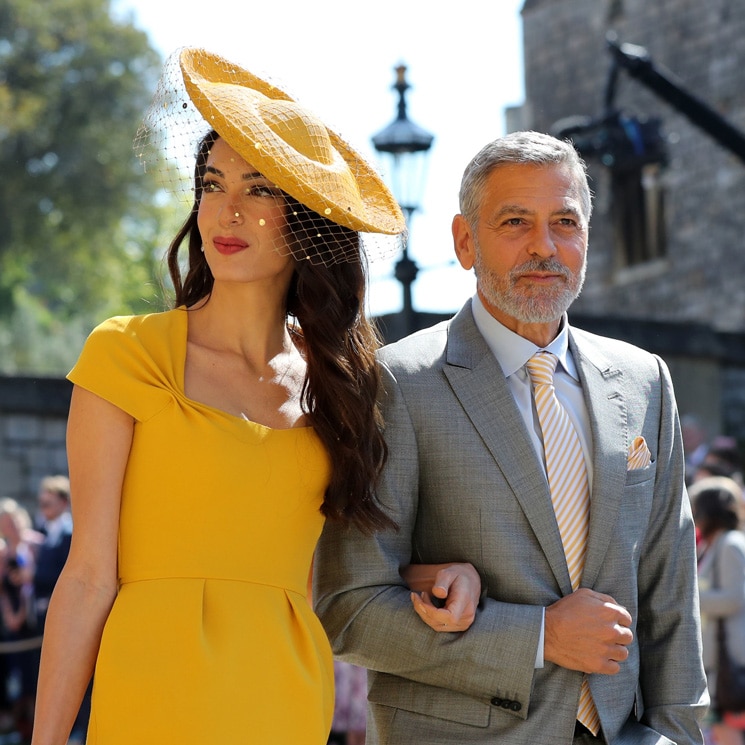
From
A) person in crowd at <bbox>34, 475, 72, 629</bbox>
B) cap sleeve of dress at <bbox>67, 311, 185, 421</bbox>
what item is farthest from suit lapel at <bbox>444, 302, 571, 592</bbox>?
person in crowd at <bbox>34, 475, 72, 629</bbox>

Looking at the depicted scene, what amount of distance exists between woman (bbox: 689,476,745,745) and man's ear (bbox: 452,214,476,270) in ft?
12.4

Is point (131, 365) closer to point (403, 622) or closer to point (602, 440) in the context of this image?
point (403, 622)

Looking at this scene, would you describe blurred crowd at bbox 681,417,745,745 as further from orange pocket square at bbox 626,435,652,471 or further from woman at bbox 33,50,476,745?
woman at bbox 33,50,476,745

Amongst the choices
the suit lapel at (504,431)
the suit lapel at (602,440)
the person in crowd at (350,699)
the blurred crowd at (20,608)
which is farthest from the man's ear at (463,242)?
the blurred crowd at (20,608)

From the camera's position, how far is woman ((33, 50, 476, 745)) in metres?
2.96

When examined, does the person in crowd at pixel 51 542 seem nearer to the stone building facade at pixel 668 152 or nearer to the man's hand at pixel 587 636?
the man's hand at pixel 587 636

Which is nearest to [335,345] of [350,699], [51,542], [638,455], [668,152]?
[638,455]

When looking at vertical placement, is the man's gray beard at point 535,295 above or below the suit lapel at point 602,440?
above

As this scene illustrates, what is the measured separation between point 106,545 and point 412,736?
2.76ft

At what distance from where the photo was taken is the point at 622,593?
11.0ft

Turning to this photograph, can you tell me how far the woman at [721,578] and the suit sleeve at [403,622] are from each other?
3.85 metres

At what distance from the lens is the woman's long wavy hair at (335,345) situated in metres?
3.23

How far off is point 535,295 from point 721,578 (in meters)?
3.95

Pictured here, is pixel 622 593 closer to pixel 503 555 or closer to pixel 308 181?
pixel 503 555
